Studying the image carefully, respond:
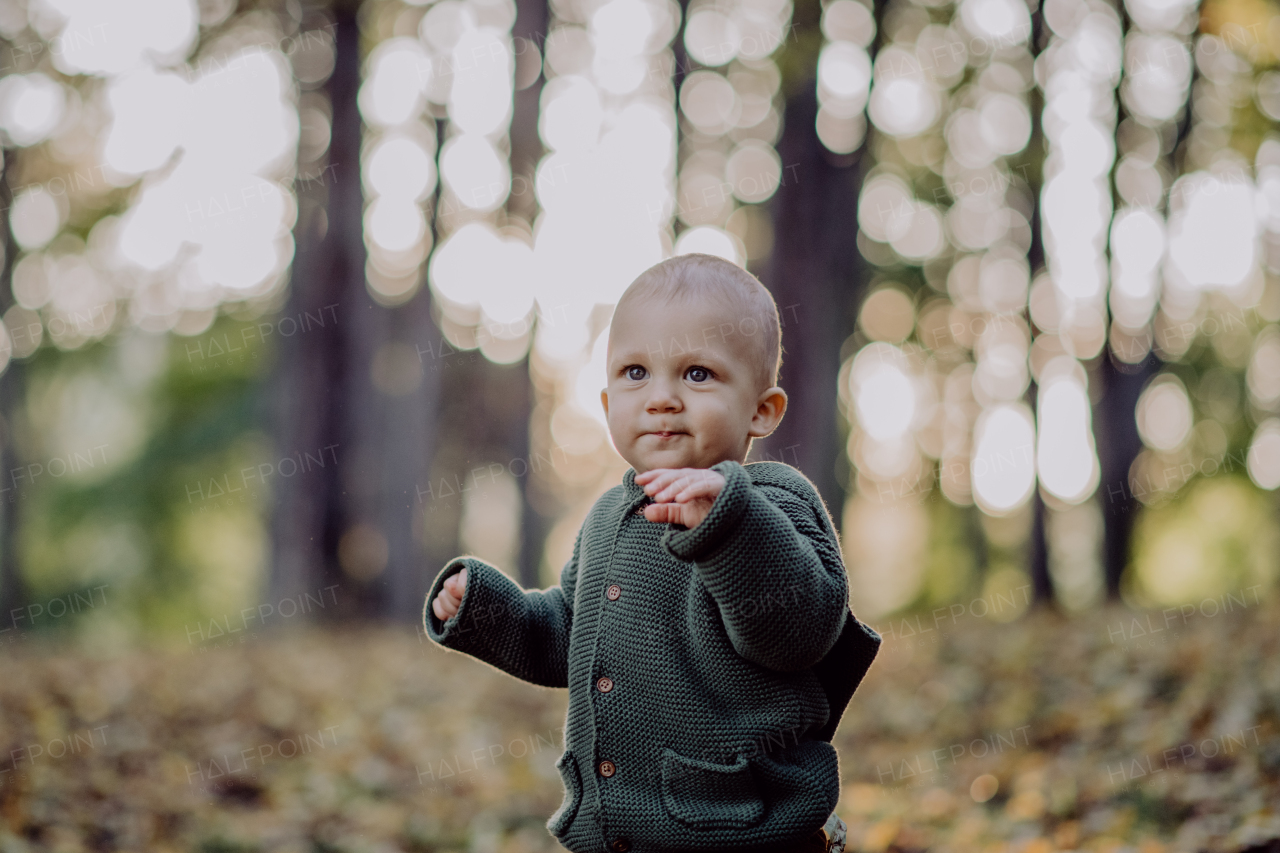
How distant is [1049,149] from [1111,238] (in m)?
1.61

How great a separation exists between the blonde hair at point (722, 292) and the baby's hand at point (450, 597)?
73cm

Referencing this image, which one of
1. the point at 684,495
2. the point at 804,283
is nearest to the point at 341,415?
the point at 804,283

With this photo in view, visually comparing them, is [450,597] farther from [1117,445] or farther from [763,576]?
[1117,445]

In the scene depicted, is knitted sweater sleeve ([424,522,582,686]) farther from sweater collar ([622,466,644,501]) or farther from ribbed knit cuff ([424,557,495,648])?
sweater collar ([622,466,644,501])

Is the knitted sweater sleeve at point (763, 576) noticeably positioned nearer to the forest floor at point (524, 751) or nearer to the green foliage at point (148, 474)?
the forest floor at point (524, 751)

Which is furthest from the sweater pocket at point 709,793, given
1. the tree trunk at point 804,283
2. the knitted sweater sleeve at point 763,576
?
the tree trunk at point 804,283

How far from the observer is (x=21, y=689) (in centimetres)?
740

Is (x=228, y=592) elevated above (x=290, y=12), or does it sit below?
below

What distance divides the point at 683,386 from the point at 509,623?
0.74 meters

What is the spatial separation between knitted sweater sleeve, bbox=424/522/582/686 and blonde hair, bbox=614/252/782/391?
0.65 m

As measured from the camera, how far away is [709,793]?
2.09m

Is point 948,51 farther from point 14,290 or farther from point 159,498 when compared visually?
point 159,498

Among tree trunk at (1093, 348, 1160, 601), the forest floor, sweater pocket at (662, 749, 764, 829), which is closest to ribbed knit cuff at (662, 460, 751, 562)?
sweater pocket at (662, 749, 764, 829)

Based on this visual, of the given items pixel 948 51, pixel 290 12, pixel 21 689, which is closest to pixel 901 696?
pixel 21 689
